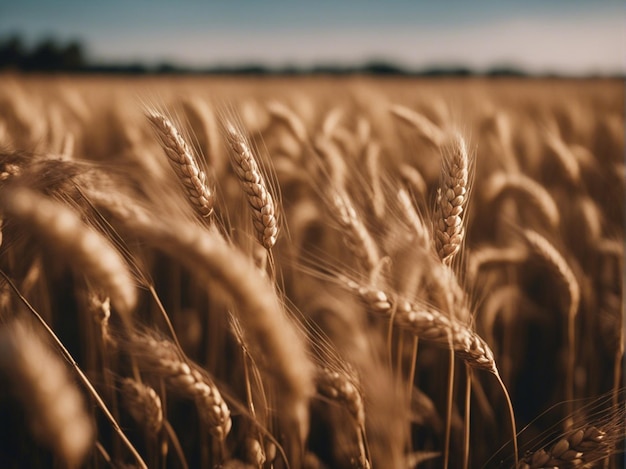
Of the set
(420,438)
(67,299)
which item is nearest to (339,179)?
(420,438)

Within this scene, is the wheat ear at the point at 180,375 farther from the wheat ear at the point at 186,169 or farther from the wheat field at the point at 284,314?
the wheat ear at the point at 186,169

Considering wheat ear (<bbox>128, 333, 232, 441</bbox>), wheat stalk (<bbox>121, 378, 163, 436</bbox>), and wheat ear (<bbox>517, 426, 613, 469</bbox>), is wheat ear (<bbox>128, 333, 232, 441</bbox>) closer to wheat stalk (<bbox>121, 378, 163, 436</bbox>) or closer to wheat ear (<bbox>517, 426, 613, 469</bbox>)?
wheat stalk (<bbox>121, 378, 163, 436</bbox>)

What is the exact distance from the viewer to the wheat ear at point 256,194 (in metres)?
0.95

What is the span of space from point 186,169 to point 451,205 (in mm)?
632

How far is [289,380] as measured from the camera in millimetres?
627

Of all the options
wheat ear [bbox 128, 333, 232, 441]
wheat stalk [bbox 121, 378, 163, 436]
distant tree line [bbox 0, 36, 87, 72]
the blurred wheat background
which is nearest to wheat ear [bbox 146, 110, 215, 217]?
the blurred wheat background

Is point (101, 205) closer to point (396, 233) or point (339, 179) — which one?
point (396, 233)

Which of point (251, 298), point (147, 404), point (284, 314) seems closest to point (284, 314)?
point (284, 314)

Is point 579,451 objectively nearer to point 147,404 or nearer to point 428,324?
point 428,324

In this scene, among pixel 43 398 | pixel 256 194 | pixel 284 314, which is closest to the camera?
pixel 43 398

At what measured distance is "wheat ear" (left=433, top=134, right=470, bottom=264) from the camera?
970mm

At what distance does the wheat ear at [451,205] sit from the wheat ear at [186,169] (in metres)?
0.54

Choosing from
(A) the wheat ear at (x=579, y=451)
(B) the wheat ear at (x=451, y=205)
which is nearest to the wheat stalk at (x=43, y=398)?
(B) the wheat ear at (x=451, y=205)

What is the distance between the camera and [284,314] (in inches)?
31.8
